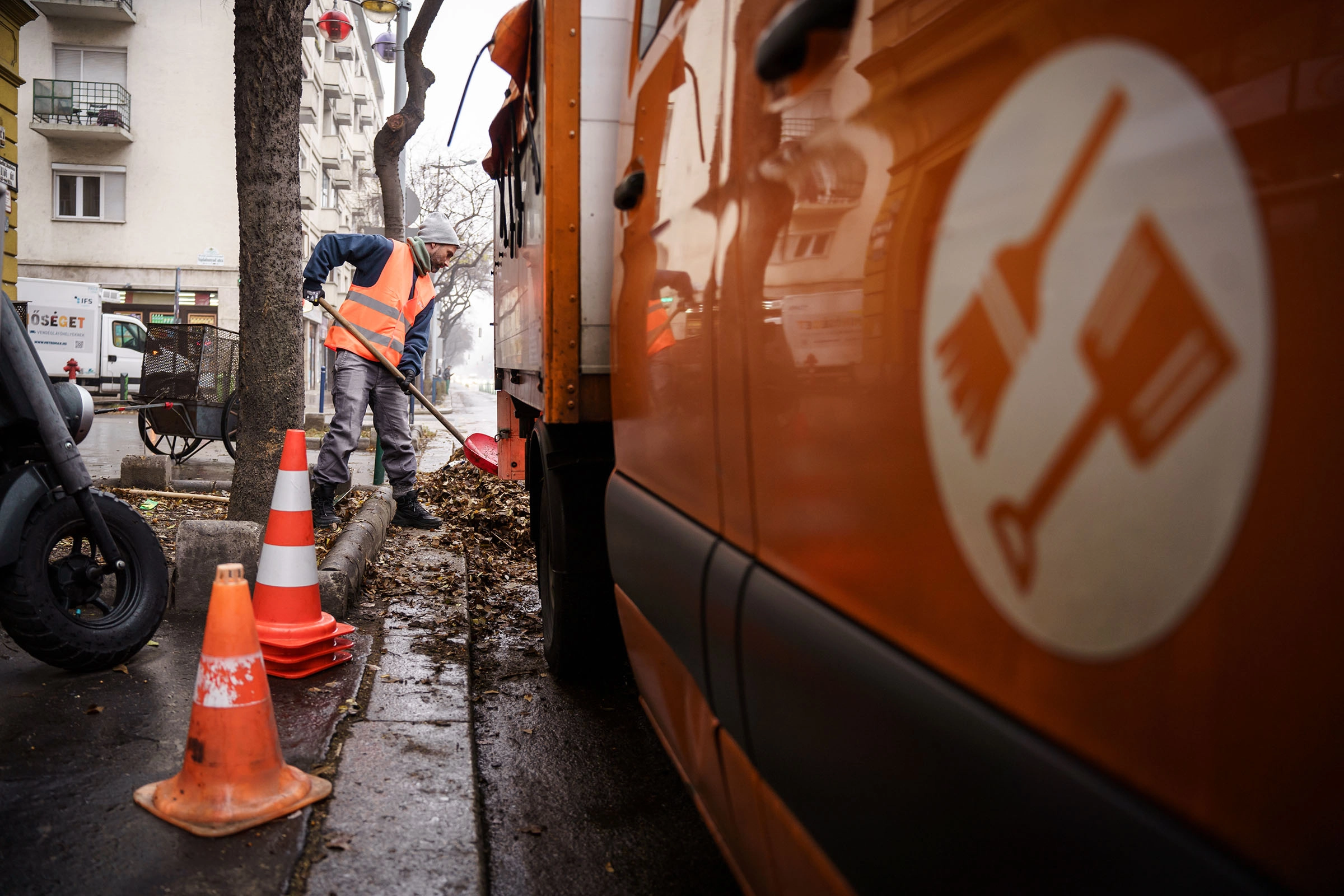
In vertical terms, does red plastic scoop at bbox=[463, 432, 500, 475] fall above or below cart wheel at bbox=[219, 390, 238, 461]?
below

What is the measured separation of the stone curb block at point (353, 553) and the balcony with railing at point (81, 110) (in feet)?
99.5

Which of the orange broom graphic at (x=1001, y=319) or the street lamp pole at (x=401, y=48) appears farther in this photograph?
the street lamp pole at (x=401, y=48)

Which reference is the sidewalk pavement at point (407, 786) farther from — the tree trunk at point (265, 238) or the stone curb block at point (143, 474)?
the stone curb block at point (143, 474)

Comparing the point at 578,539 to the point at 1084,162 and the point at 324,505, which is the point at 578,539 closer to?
the point at 1084,162

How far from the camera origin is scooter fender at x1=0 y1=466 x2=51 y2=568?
296cm

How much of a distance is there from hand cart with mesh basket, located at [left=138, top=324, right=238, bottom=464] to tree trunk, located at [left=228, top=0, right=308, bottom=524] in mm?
4260

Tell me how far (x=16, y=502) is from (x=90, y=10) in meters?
34.8

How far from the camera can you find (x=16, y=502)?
306 centimetres

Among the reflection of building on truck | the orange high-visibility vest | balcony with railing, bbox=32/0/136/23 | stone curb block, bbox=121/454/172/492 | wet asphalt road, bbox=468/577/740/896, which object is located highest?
balcony with railing, bbox=32/0/136/23

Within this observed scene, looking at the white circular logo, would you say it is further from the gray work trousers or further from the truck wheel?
the gray work trousers

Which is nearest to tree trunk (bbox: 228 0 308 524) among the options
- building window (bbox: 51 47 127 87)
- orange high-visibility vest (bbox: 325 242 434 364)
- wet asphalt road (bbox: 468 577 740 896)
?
orange high-visibility vest (bbox: 325 242 434 364)

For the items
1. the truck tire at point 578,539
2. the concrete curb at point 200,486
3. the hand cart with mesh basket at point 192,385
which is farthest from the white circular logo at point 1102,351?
the hand cart with mesh basket at point 192,385

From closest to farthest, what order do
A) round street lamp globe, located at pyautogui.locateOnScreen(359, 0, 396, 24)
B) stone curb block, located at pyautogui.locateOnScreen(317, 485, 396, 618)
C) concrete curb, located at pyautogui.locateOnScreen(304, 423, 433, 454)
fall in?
1. stone curb block, located at pyautogui.locateOnScreen(317, 485, 396, 618)
2. concrete curb, located at pyautogui.locateOnScreen(304, 423, 433, 454)
3. round street lamp globe, located at pyautogui.locateOnScreen(359, 0, 396, 24)

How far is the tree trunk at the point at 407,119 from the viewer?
12070 mm
